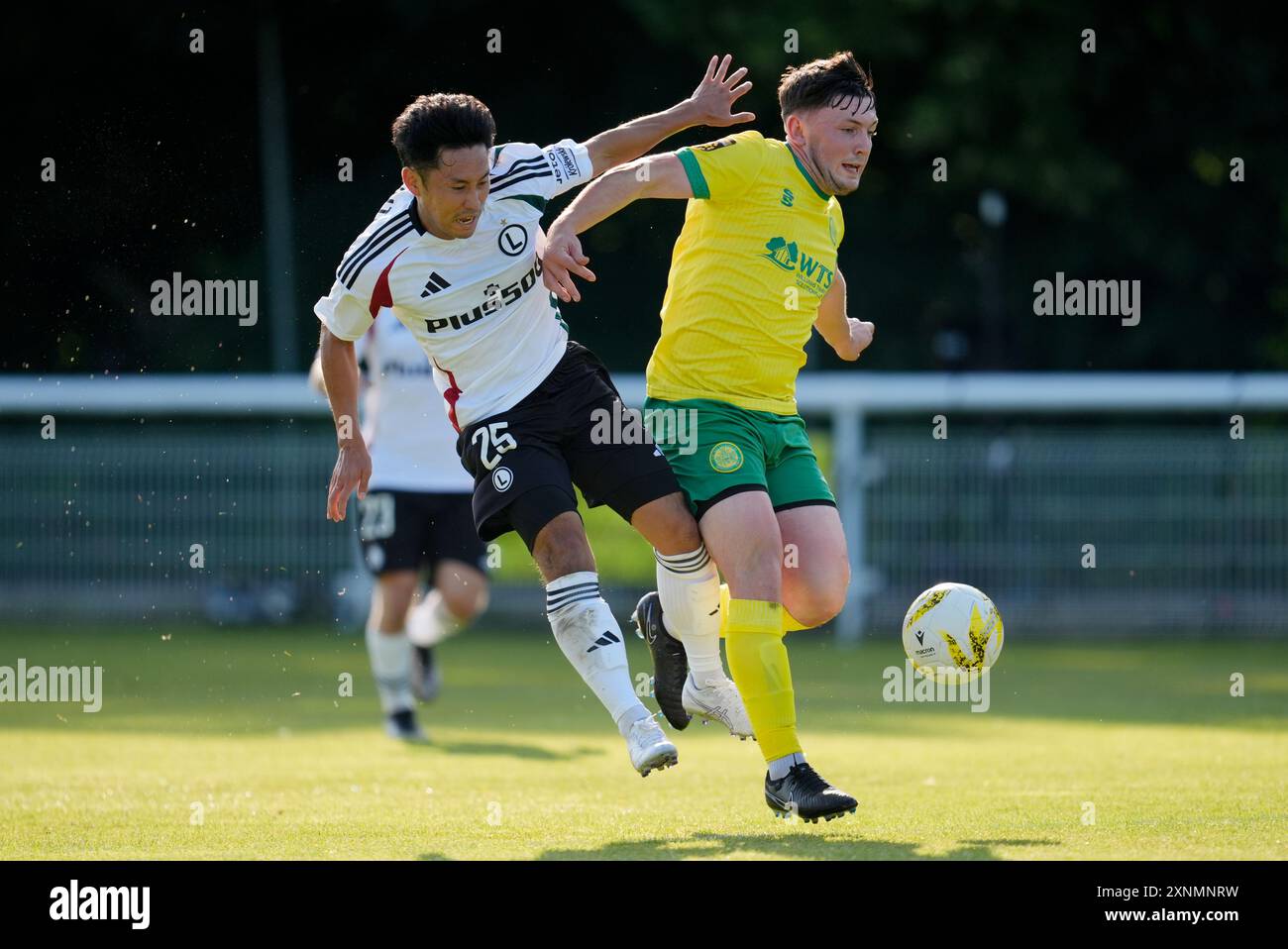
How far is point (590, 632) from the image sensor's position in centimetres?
546

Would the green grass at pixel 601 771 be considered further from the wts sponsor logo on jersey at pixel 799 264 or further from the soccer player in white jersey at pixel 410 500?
the wts sponsor logo on jersey at pixel 799 264

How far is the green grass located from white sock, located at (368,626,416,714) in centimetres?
27

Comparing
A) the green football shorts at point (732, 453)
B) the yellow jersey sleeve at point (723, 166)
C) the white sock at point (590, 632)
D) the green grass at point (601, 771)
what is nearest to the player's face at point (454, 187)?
the yellow jersey sleeve at point (723, 166)

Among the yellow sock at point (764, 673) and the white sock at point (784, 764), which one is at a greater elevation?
the yellow sock at point (764, 673)

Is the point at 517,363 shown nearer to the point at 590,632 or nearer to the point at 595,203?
the point at 595,203

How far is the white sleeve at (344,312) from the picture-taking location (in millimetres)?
5559

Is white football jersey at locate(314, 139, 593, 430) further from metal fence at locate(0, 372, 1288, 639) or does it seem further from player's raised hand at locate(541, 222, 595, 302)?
metal fence at locate(0, 372, 1288, 639)

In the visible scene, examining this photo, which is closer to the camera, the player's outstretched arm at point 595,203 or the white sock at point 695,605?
the player's outstretched arm at point 595,203

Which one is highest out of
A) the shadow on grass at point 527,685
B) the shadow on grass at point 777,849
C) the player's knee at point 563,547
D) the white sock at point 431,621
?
the player's knee at point 563,547

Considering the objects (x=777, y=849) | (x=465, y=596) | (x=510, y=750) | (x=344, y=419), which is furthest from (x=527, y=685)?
(x=777, y=849)

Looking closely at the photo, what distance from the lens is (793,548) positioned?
583 cm

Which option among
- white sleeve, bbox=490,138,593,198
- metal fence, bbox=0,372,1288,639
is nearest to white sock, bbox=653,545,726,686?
white sleeve, bbox=490,138,593,198

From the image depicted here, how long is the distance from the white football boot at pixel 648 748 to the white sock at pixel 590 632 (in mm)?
197

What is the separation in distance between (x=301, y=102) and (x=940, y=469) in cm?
847
